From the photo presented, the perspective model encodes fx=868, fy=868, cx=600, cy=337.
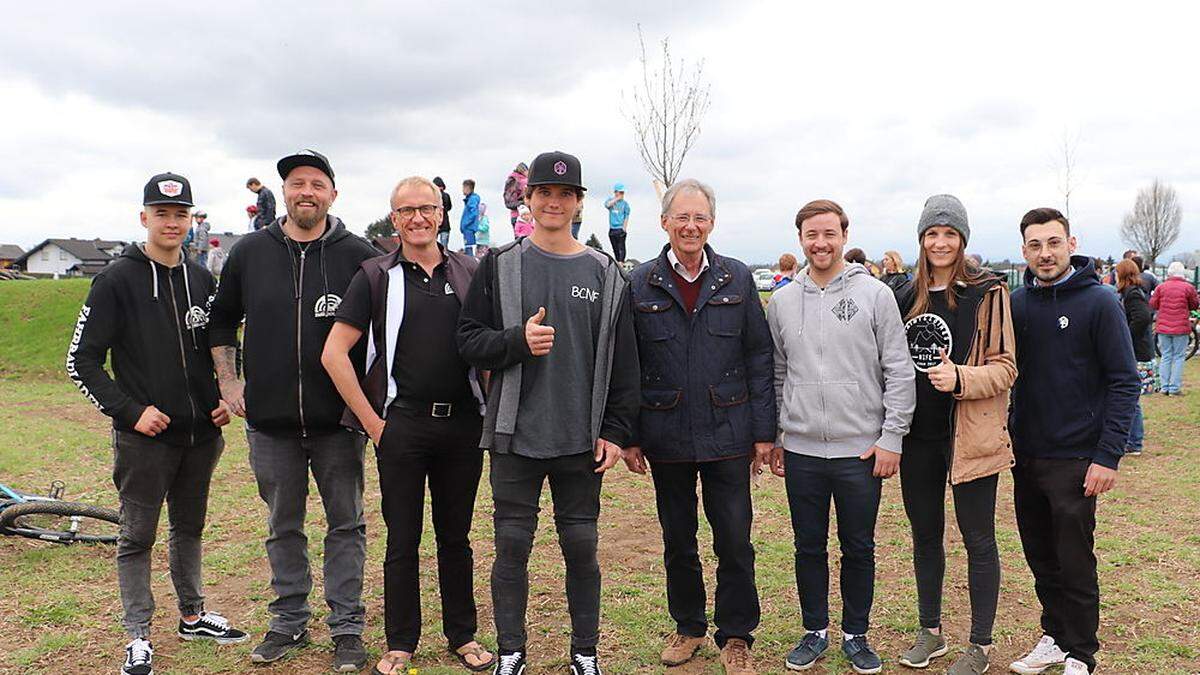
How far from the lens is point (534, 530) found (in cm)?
380

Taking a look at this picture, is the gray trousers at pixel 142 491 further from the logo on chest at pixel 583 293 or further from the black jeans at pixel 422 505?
the logo on chest at pixel 583 293

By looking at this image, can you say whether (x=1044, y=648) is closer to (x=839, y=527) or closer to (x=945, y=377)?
(x=839, y=527)

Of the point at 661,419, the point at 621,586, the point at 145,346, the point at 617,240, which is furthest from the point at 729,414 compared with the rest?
the point at 617,240

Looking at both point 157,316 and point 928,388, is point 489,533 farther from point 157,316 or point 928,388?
point 928,388

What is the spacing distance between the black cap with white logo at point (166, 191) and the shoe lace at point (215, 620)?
6.98ft

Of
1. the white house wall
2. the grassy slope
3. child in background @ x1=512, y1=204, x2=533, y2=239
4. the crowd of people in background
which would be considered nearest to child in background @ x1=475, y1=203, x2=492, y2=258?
child in background @ x1=512, y1=204, x2=533, y2=239

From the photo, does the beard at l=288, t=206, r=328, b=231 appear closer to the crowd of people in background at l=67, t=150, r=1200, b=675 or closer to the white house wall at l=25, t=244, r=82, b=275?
the crowd of people in background at l=67, t=150, r=1200, b=675

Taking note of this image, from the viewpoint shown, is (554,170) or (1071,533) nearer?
(554,170)

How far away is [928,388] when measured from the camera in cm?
395

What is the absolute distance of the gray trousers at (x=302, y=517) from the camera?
414 cm

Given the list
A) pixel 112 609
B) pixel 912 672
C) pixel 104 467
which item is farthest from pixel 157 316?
pixel 104 467

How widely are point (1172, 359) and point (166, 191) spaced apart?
14.3 m

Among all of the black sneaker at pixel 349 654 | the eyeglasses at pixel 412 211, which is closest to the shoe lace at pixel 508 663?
the black sneaker at pixel 349 654

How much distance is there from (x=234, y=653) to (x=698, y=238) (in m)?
3.05
